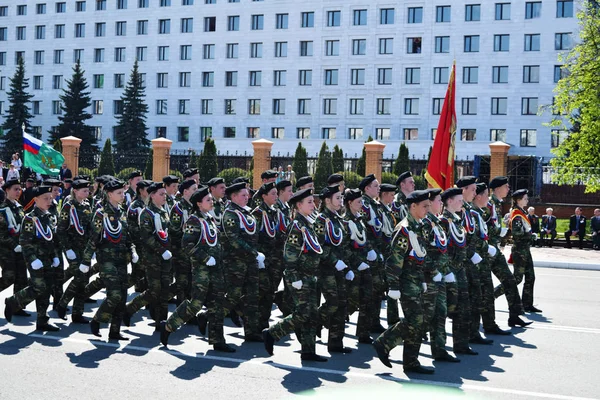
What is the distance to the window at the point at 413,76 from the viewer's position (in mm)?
59219

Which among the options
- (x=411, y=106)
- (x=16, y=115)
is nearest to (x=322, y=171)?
(x=411, y=106)

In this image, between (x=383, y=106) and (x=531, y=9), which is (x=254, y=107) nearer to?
(x=383, y=106)

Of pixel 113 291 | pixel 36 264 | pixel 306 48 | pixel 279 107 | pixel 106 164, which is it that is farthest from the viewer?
pixel 279 107

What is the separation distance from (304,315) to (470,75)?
5236 cm

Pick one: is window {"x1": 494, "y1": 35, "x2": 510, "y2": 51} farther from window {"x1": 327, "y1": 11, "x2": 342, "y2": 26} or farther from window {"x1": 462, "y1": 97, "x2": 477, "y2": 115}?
window {"x1": 327, "y1": 11, "x2": 342, "y2": 26}

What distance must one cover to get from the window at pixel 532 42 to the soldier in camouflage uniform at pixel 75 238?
164ft

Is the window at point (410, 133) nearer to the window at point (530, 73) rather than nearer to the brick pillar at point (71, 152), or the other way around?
the window at point (530, 73)

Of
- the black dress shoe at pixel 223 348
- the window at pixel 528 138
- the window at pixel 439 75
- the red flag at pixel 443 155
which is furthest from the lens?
the window at pixel 439 75

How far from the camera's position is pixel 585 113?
31.9 metres

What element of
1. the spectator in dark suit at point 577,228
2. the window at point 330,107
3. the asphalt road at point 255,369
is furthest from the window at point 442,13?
the asphalt road at point 255,369

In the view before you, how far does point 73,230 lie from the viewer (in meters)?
12.0

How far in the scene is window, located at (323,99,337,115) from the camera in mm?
61750

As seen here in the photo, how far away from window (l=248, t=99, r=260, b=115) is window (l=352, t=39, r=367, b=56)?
30.3ft

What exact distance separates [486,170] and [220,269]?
26.4 metres
